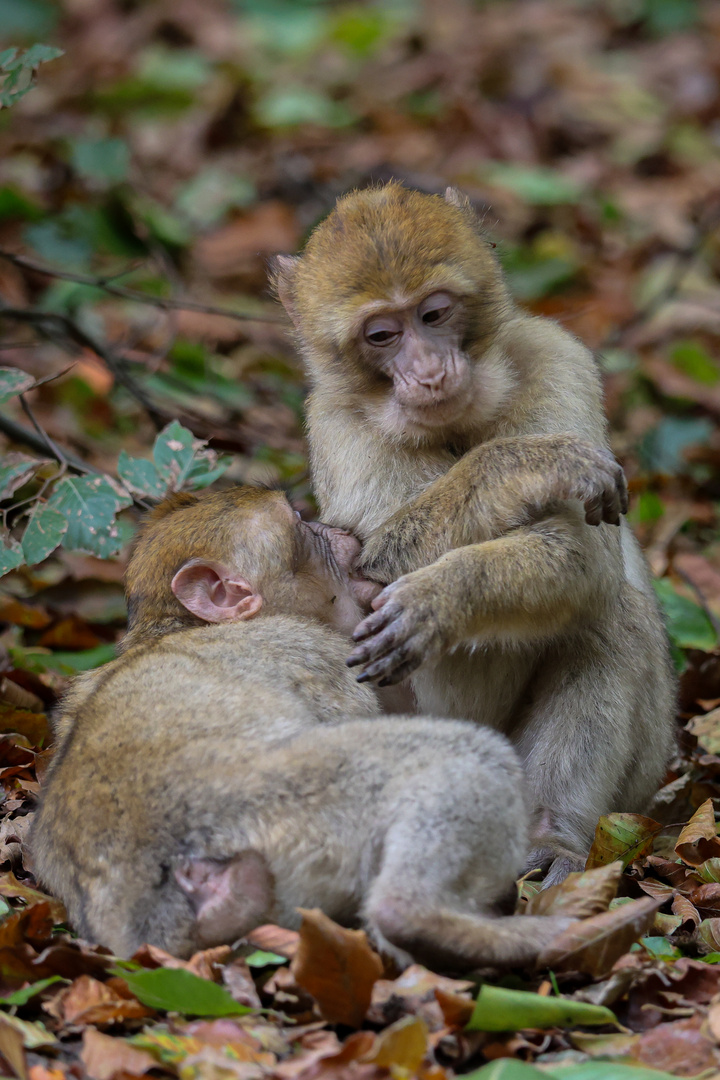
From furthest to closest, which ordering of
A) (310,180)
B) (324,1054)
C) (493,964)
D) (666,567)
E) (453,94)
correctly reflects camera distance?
(453,94) → (310,180) → (666,567) → (493,964) → (324,1054)

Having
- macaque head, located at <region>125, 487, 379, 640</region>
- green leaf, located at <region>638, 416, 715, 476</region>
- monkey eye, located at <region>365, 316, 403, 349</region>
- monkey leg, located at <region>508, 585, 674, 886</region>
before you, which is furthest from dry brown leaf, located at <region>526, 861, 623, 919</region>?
green leaf, located at <region>638, 416, 715, 476</region>

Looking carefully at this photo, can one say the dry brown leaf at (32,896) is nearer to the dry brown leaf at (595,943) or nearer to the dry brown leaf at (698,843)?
the dry brown leaf at (595,943)

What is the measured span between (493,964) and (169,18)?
16.1 metres

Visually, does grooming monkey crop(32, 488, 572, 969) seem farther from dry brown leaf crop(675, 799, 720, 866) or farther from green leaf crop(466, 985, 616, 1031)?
dry brown leaf crop(675, 799, 720, 866)

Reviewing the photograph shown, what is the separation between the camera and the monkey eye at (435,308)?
4.94 m

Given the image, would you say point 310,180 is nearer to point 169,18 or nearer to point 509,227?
point 509,227

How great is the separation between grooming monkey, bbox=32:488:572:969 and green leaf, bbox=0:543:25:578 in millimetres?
1148

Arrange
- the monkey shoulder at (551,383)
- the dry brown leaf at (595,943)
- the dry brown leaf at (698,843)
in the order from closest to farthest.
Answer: the dry brown leaf at (595,943)
the dry brown leaf at (698,843)
the monkey shoulder at (551,383)

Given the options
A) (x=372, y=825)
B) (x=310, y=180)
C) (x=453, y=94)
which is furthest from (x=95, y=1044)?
(x=453, y=94)

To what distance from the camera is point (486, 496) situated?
475 cm

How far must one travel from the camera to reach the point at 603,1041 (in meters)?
3.39

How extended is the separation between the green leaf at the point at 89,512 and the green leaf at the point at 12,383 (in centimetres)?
44

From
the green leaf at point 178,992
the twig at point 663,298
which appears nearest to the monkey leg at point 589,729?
the green leaf at point 178,992

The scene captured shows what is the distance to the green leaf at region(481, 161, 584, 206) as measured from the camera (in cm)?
1312
